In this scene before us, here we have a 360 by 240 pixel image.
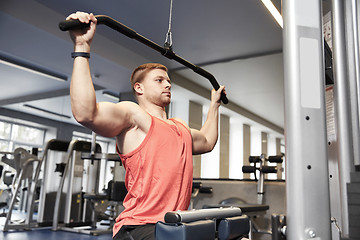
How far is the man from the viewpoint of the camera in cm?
107

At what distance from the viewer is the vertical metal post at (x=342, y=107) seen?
1262 millimetres

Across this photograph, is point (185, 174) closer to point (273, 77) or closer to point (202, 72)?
point (202, 72)

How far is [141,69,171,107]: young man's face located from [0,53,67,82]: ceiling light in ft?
16.8

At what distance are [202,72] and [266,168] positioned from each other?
9.34ft

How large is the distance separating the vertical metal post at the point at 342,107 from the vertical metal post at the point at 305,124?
65 centimetres

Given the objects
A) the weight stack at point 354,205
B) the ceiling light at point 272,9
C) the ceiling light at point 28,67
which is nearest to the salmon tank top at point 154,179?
the weight stack at point 354,205

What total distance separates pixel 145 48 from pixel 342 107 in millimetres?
4809

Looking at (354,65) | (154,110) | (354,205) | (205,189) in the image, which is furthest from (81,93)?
(205,189)

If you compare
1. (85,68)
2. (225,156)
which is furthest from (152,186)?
(225,156)

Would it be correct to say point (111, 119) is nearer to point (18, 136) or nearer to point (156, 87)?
point (156, 87)

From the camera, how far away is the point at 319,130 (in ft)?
2.31

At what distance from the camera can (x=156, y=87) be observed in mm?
1457

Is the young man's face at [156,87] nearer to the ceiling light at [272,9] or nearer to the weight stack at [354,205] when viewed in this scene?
the weight stack at [354,205]

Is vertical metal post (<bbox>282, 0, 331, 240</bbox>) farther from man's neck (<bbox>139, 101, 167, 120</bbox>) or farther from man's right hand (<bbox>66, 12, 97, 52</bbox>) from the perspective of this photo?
man's neck (<bbox>139, 101, 167, 120</bbox>)
